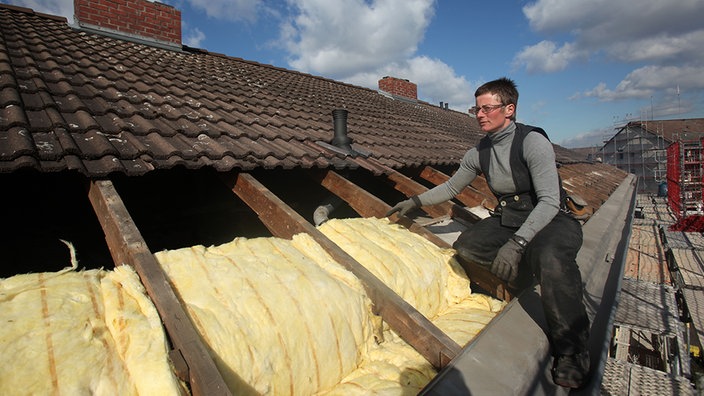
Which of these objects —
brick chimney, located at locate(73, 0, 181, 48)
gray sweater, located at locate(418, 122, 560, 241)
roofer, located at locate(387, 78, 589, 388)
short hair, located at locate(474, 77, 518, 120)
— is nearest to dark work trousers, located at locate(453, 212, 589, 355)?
roofer, located at locate(387, 78, 589, 388)

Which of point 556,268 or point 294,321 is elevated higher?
point 556,268

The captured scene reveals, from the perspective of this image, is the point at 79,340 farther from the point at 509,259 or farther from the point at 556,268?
the point at 556,268

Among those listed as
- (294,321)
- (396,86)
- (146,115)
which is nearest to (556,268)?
(294,321)

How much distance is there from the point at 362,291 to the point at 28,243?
8.86 feet

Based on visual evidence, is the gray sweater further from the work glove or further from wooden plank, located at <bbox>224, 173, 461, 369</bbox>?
wooden plank, located at <bbox>224, 173, 461, 369</bbox>

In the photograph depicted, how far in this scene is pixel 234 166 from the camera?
3.00 meters

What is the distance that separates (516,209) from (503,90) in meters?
0.96

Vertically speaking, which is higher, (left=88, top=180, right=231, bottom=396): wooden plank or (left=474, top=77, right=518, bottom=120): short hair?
(left=474, top=77, right=518, bottom=120): short hair

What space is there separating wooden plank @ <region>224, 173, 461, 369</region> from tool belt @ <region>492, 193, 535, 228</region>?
1.29 m

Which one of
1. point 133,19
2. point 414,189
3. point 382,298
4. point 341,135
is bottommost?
point 382,298

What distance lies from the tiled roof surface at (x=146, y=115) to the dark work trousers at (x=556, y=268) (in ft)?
5.71

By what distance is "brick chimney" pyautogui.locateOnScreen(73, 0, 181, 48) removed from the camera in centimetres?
609

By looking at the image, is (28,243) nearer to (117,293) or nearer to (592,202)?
(117,293)

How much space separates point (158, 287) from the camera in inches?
60.6
